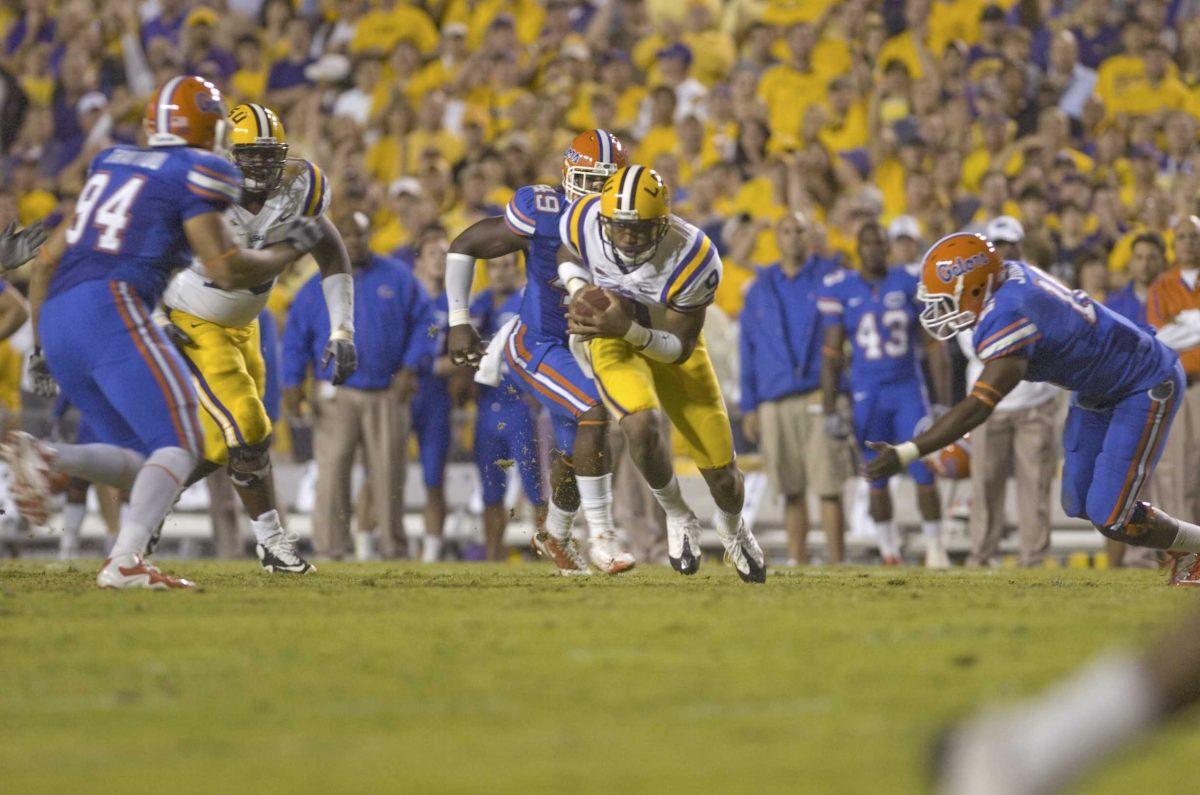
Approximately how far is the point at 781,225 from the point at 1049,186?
2.19 metres

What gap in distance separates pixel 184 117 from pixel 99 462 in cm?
141

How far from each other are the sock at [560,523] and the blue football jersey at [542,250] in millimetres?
991

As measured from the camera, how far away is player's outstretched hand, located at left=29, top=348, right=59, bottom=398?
810 centimetres

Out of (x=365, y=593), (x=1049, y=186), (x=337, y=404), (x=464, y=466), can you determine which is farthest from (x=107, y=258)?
(x=1049, y=186)

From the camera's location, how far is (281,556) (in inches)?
357

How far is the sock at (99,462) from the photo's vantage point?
700 centimetres

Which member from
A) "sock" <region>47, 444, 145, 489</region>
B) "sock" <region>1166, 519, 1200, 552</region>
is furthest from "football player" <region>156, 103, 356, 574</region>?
"sock" <region>1166, 519, 1200, 552</region>

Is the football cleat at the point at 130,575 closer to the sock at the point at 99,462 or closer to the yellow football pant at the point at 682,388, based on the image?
the sock at the point at 99,462

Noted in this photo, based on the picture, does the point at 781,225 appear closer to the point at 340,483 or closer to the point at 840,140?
the point at 840,140

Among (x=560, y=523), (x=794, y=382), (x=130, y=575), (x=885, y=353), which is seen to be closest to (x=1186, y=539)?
(x=560, y=523)

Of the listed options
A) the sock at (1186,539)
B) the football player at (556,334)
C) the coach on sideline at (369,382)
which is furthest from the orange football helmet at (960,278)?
the coach on sideline at (369,382)

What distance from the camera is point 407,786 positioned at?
3.20m

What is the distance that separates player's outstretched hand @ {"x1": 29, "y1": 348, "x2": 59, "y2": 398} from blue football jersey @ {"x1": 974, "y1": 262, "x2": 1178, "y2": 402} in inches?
164

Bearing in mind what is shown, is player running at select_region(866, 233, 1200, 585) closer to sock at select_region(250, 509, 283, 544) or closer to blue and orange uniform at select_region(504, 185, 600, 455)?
blue and orange uniform at select_region(504, 185, 600, 455)
